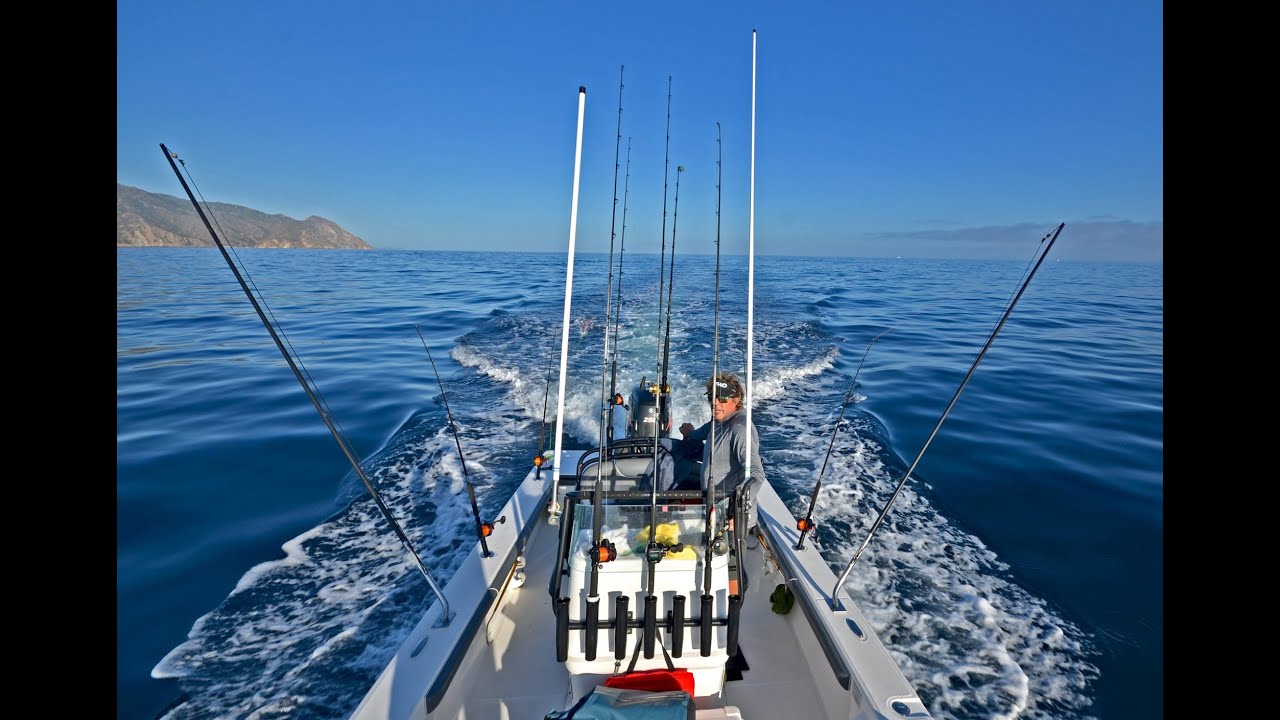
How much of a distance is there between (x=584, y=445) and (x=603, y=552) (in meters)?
4.75

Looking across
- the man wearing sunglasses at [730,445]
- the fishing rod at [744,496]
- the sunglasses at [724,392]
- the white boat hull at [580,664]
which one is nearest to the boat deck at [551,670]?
the white boat hull at [580,664]

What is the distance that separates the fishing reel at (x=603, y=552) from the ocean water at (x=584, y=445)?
1335 millimetres

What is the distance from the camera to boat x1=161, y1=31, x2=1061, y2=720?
1923 millimetres

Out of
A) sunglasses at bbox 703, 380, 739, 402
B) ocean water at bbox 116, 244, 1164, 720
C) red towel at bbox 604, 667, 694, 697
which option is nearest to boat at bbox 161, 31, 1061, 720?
red towel at bbox 604, 667, 694, 697

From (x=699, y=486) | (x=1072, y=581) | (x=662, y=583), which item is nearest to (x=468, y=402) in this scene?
(x=699, y=486)

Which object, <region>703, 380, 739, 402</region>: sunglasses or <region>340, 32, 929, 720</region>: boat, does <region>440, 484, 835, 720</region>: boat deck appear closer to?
<region>340, 32, 929, 720</region>: boat

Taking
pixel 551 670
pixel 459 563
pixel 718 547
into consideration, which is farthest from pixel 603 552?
pixel 459 563

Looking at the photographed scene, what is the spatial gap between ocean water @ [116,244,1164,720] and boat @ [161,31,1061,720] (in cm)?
107

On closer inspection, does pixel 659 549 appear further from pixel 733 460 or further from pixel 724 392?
pixel 724 392

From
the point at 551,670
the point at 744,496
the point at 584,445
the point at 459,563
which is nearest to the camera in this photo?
the point at 551,670

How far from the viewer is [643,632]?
6.40 ft

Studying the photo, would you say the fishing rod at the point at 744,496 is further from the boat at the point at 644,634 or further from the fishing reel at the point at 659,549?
the fishing reel at the point at 659,549
